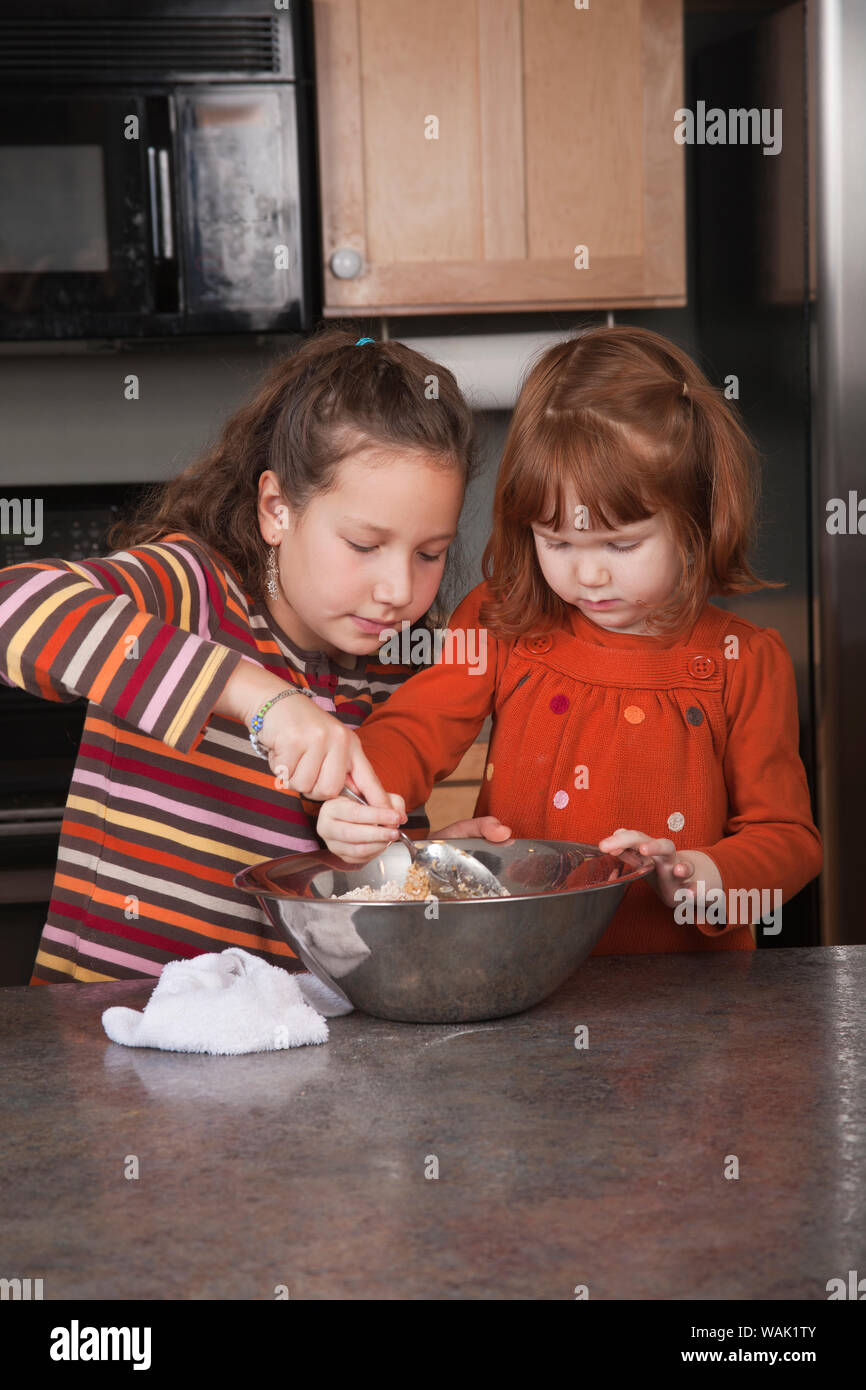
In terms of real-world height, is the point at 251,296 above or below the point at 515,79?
below

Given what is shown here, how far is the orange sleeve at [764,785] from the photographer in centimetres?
111

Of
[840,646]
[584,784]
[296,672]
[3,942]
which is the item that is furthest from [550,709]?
[3,942]

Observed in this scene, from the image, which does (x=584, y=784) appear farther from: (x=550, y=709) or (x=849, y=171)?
(x=849, y=171)

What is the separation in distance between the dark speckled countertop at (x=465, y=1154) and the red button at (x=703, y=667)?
0.41 metres

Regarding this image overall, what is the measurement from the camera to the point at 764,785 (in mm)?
1211

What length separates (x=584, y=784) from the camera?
1275mm

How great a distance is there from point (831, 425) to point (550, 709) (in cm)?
103

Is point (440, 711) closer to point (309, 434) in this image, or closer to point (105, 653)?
point (309, 434)

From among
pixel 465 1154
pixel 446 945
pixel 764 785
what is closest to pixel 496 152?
pixel 764 785

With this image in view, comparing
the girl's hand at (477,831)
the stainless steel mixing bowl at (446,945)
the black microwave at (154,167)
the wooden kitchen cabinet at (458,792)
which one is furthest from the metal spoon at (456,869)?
the black microwave at (154,167)

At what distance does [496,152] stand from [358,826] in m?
1.65

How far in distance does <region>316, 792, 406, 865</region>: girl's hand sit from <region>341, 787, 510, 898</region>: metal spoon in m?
0.05

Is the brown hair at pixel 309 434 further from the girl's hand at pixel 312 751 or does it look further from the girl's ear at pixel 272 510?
the girl's hand at pixel 312 751

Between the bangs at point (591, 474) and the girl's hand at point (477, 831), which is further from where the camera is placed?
the bangs at point (591, 474)
